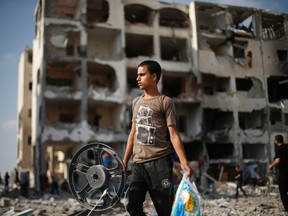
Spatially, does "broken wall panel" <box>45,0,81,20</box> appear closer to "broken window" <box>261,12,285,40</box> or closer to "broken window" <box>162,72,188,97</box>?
"broken window" <box>162,72,188,97</box>

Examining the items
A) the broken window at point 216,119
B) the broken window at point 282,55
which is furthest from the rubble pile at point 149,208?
the broken window at point 282,55

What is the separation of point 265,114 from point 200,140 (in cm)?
661

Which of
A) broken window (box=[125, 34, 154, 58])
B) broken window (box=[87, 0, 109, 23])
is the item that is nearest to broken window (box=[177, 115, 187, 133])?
broken window (box=[125, 34, 154, 58])

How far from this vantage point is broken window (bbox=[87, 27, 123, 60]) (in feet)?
89.6

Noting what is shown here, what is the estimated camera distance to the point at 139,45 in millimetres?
30859

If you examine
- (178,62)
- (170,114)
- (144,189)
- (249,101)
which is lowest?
(144,189)

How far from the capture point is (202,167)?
26562 millimetres

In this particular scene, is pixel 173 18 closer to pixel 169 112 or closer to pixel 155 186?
pixel 169 112

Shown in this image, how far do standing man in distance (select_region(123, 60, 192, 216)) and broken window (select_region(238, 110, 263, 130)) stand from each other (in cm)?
2806

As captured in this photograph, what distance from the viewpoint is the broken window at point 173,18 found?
30.3 metres

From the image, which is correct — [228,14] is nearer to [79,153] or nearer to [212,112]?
[212,112]

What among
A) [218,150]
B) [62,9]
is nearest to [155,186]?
[218,150]

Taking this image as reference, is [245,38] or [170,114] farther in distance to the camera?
[245,38]

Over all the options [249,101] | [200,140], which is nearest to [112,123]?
[200,140]
